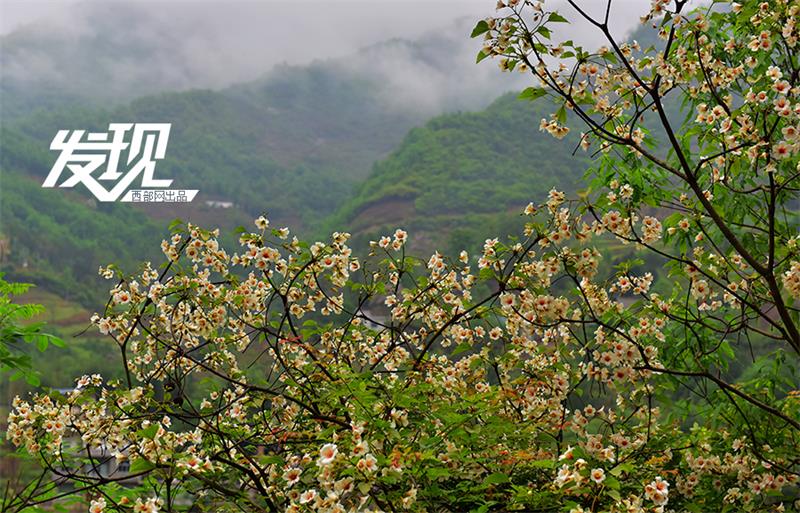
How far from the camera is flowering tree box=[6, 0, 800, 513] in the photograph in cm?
266

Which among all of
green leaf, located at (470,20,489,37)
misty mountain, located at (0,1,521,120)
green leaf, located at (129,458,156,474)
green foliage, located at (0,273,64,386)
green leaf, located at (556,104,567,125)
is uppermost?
misty mountain, located at (0,1,521,120)

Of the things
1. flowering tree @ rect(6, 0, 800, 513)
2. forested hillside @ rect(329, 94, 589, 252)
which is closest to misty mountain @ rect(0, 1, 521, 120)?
forested hillside @ rect(329, 94, 589, 252)

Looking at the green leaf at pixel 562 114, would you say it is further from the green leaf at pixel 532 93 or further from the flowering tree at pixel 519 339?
the green leaf at pixel 532 93

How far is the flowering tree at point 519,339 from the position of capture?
266 cm

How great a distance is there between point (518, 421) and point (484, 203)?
51401mm

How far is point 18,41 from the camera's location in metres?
92.5

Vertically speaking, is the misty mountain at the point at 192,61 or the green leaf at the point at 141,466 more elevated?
the misty mountain at the point at 192,61

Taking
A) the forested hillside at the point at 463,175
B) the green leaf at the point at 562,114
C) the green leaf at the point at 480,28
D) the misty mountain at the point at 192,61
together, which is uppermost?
the misty mountain at the point at 192,61

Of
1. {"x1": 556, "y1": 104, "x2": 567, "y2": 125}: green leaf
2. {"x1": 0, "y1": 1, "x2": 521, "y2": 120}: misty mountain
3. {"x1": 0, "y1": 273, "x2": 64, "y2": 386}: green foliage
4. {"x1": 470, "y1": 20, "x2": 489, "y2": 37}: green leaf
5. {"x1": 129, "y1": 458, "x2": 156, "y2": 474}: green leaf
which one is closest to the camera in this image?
{"x1": 129, "y1": 458, "x2": 156, "y2": 474}: green leaf

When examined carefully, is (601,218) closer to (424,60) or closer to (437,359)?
(437,359)

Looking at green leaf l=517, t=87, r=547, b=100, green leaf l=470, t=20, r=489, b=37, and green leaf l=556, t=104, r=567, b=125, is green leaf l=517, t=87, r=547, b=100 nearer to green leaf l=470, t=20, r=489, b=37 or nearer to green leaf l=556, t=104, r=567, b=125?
green leaf l=556, t=104, r=567, b=125

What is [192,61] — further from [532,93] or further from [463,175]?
[532,93]

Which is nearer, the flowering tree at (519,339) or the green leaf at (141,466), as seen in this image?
the green leaf at (141,466)

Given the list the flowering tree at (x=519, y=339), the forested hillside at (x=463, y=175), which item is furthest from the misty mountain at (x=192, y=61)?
the flowering tree at (x=519, y=339)
